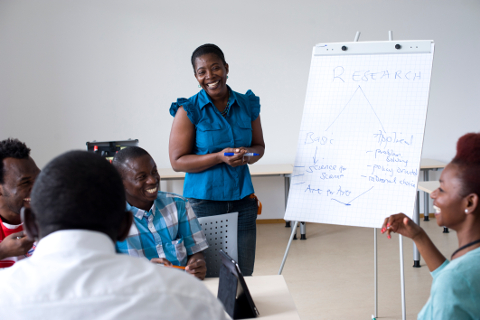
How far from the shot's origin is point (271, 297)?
1473 millimetres

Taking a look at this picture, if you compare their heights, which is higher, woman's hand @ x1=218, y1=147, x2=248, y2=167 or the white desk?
woman's hand @ x1=218, y1=147, x2=248, y2=167

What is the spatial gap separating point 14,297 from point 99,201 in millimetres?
197

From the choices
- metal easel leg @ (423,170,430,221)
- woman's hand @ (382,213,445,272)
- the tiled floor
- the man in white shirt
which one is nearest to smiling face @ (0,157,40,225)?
the man in white shirt

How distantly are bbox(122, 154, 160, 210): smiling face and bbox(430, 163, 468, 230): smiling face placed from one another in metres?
1.13

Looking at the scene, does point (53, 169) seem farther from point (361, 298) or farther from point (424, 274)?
point (424, 274)

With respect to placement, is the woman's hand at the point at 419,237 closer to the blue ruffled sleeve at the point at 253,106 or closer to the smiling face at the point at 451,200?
the smiling face at the point at 451,200

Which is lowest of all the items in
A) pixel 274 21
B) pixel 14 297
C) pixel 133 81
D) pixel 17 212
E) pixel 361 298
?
pixel 361 298

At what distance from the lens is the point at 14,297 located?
0.64 meters

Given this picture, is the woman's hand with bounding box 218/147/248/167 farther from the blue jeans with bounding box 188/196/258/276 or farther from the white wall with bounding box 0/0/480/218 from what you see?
the white wall with bounding box 0/0/480/218

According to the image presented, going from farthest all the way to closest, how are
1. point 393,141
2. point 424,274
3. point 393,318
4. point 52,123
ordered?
point 52,123 < point 424,274 < point 393,318 < point 393,141

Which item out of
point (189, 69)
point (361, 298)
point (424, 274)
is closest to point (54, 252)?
point (361, 298)

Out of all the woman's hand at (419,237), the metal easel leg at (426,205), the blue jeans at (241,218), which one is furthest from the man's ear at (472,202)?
the metal easel leg at (426,205)

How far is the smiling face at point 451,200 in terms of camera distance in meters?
1.26

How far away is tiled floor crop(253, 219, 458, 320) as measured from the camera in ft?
9.62
